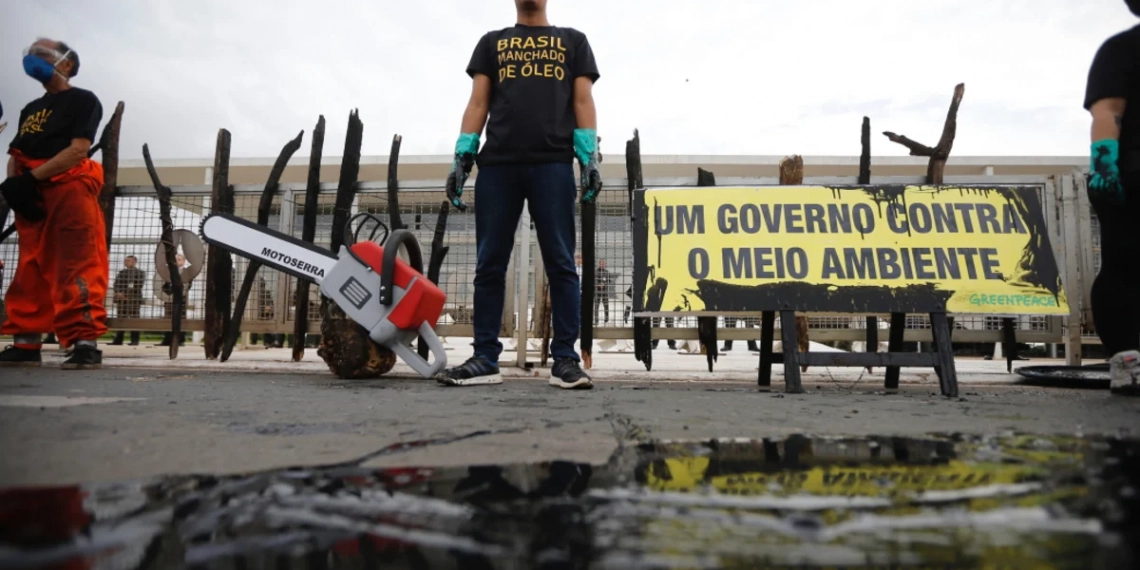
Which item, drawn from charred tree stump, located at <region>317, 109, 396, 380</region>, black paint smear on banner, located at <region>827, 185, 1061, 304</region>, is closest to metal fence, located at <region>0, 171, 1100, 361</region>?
black paint smear on banner, located at <region>827, 185, 1061, 304</region>

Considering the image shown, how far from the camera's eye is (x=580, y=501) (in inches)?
29.5

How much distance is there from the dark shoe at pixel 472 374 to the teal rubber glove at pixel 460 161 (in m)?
0.78

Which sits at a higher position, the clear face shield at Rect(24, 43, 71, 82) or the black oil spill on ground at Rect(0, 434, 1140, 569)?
the clear face shield at Rect(24, 43, 71, 82)

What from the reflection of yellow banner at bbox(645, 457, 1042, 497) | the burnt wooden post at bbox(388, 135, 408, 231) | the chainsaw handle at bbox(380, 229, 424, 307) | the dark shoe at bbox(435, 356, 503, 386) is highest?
the burnt wooden post at bbox(388, 135, 408, 231)

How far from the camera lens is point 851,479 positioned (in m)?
0.88

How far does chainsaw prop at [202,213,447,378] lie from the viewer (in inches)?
106

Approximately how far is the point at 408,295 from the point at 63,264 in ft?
6.85

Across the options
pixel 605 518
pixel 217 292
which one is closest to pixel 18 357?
pixel 217 292

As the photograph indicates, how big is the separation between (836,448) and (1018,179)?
3.84 meters

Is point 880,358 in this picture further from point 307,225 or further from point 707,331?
point 307,225

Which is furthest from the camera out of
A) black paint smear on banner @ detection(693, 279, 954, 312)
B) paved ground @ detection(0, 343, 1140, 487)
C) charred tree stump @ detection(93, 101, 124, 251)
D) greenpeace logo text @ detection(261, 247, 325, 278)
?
charred tree stump @ detection(93, 101, 124, 251)

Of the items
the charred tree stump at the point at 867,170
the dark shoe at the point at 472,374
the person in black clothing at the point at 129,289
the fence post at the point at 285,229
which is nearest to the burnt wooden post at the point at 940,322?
the charred tree stump at the point at 867,170

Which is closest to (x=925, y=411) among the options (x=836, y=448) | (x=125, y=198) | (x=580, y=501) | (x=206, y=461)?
(x=836, y=448)

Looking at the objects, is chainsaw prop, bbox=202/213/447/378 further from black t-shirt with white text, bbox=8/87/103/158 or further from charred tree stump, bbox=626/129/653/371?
charred tree stump, bbox=626/129/653/371
